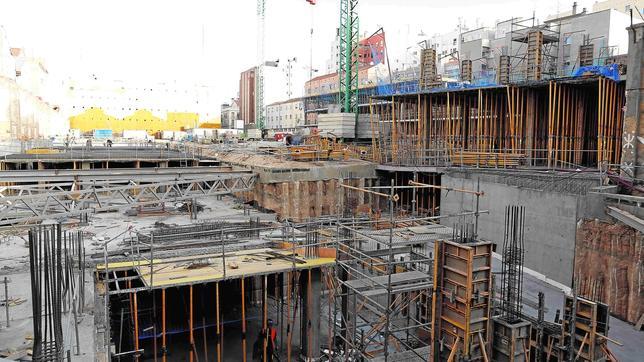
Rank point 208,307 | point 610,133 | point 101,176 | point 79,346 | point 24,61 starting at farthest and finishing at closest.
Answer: point 24,61 → point 610,133 → point 101,176 → point 208,307 → point 79,346

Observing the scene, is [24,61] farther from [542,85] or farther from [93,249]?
[542,85]

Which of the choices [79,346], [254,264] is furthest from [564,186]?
[79,346]

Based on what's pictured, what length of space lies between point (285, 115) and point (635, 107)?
78.3m

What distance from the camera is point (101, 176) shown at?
19.8 m

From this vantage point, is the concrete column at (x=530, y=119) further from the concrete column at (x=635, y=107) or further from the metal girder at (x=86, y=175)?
the metal girder at (x=86, y=175)

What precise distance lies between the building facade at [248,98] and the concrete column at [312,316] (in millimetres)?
88093

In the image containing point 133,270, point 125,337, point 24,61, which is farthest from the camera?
point 24,61

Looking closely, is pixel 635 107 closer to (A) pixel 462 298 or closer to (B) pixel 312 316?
(A) pixel 462 298

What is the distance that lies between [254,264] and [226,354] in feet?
9.50

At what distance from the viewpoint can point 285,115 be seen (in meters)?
92.0

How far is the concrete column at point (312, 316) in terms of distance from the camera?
13711mm

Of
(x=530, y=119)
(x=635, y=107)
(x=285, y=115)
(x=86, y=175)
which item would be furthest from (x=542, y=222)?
(x=285, y=115)

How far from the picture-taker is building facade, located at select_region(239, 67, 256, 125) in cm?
10106

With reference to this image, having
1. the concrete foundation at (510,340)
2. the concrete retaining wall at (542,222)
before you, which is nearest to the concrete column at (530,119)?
the concrete retaining wall at (542,222)
